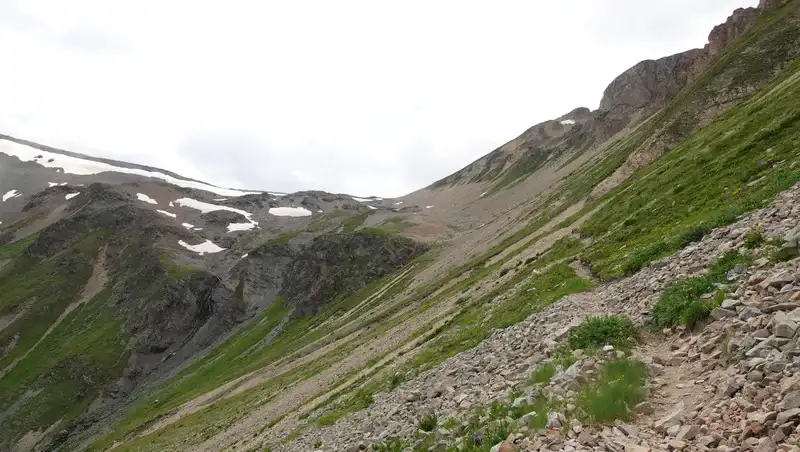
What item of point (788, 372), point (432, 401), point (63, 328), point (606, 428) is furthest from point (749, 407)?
point (63, 328)

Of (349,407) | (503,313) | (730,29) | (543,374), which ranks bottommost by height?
(349,407)

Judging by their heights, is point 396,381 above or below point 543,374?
below

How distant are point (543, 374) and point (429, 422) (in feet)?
15.7

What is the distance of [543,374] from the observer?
587 inches

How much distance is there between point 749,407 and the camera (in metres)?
8.97

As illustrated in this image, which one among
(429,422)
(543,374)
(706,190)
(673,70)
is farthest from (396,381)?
(673,70)

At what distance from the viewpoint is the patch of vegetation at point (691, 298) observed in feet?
44.8

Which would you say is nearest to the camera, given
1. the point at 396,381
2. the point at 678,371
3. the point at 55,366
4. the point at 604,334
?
the point at 678,371

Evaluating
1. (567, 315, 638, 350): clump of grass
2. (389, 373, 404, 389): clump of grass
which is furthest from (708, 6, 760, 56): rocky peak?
(567, 315, 638, 350): clump of grass

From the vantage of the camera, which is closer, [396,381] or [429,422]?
[429,422]

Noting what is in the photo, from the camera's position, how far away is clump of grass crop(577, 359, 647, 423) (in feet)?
36.8

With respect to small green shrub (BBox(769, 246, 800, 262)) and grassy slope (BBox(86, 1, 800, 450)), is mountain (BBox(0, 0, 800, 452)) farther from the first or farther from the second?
grassy slope (BBox(86, 1, 800, 450))

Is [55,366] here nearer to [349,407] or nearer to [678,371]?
[349,407]

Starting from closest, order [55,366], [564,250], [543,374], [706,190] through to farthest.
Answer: [543,374]
[706,190]
[564,250]
[55,366]
